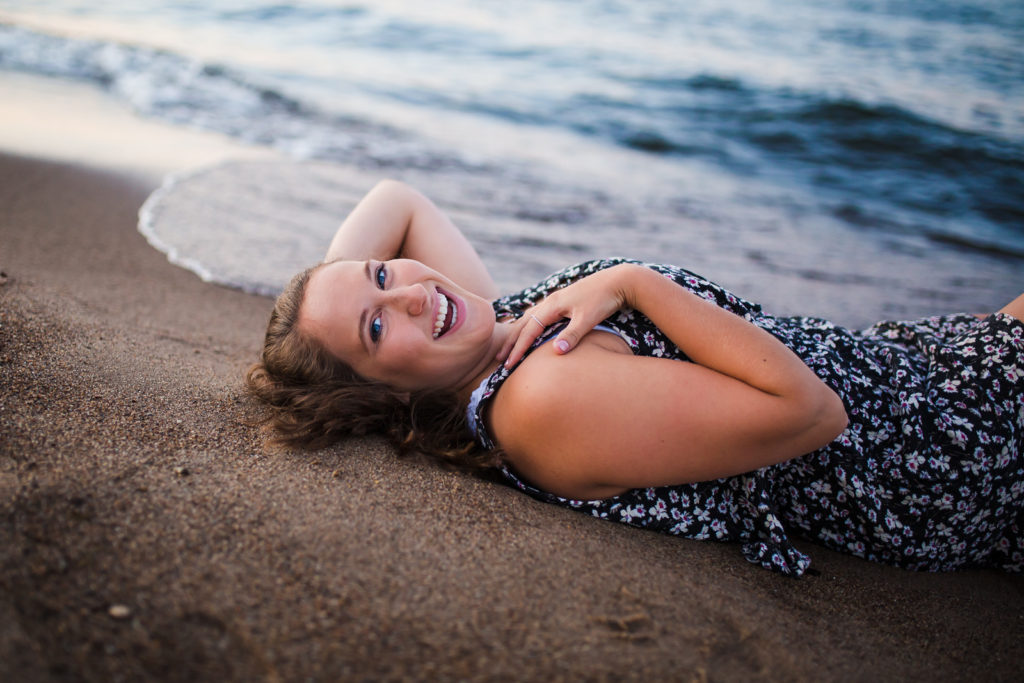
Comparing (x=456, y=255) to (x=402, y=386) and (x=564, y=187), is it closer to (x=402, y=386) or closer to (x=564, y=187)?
(x=402, y=386)

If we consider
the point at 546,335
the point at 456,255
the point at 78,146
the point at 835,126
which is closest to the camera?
the point at 546,335

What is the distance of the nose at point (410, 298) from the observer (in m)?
2.31

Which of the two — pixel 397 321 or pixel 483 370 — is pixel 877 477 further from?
pixel 397 321

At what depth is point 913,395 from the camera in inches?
99.4

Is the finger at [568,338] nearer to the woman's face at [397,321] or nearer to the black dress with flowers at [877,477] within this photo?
the black dress with flowers at [877,477]

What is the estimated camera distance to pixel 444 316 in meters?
2.40

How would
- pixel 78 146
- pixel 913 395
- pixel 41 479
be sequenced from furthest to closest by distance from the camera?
pixel 78 146 → pixel 913 395 → pixel 41 479

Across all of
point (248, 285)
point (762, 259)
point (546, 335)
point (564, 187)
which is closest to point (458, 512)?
point (546, 335)

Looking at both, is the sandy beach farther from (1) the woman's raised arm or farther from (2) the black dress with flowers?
(1) the woman's raised arm

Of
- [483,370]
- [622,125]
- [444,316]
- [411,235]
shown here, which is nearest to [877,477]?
[483,370]

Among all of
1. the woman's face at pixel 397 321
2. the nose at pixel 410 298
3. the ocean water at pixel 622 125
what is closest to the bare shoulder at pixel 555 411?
the woman's face at pixel 397 321

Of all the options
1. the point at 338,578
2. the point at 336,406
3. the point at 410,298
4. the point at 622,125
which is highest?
the point at 622,125

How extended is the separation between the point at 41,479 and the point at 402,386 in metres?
1.09

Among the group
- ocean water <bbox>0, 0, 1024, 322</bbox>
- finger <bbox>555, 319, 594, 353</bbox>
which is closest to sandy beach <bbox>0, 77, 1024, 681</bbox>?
finger <bbox>555, 319, 594, 353</bbox>
